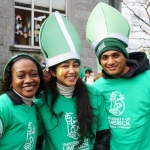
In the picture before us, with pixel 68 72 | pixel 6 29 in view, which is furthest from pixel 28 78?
pixel 6 29

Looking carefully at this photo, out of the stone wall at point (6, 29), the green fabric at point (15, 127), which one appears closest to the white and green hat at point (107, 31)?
the green fabric at point (15, 127)

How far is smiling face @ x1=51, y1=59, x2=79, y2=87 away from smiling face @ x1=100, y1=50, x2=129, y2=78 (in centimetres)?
26

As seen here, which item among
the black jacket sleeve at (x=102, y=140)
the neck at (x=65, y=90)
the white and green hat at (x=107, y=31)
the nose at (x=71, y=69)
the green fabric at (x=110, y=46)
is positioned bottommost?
the black jacket sleeve at (x=102, y=140)

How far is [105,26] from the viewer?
262 centimetres

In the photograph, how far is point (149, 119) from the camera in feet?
8.10

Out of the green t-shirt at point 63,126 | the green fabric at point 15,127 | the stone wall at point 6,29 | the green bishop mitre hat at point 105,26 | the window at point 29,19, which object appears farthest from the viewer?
the window at point 29,19

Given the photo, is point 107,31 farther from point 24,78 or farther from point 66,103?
point 24,78

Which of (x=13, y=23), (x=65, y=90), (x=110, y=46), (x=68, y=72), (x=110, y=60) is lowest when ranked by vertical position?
(x=65, y=90)

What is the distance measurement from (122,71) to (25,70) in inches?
32.8

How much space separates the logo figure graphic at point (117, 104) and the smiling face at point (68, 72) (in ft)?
1.21

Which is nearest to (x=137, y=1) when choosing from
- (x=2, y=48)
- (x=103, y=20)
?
(x=2, y=48)

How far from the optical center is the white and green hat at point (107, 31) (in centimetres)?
251

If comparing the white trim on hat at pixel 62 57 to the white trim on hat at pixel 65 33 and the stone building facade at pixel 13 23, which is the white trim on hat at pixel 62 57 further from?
the stone building facade at pixel 13 23

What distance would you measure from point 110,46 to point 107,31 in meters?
Result: 0.19
